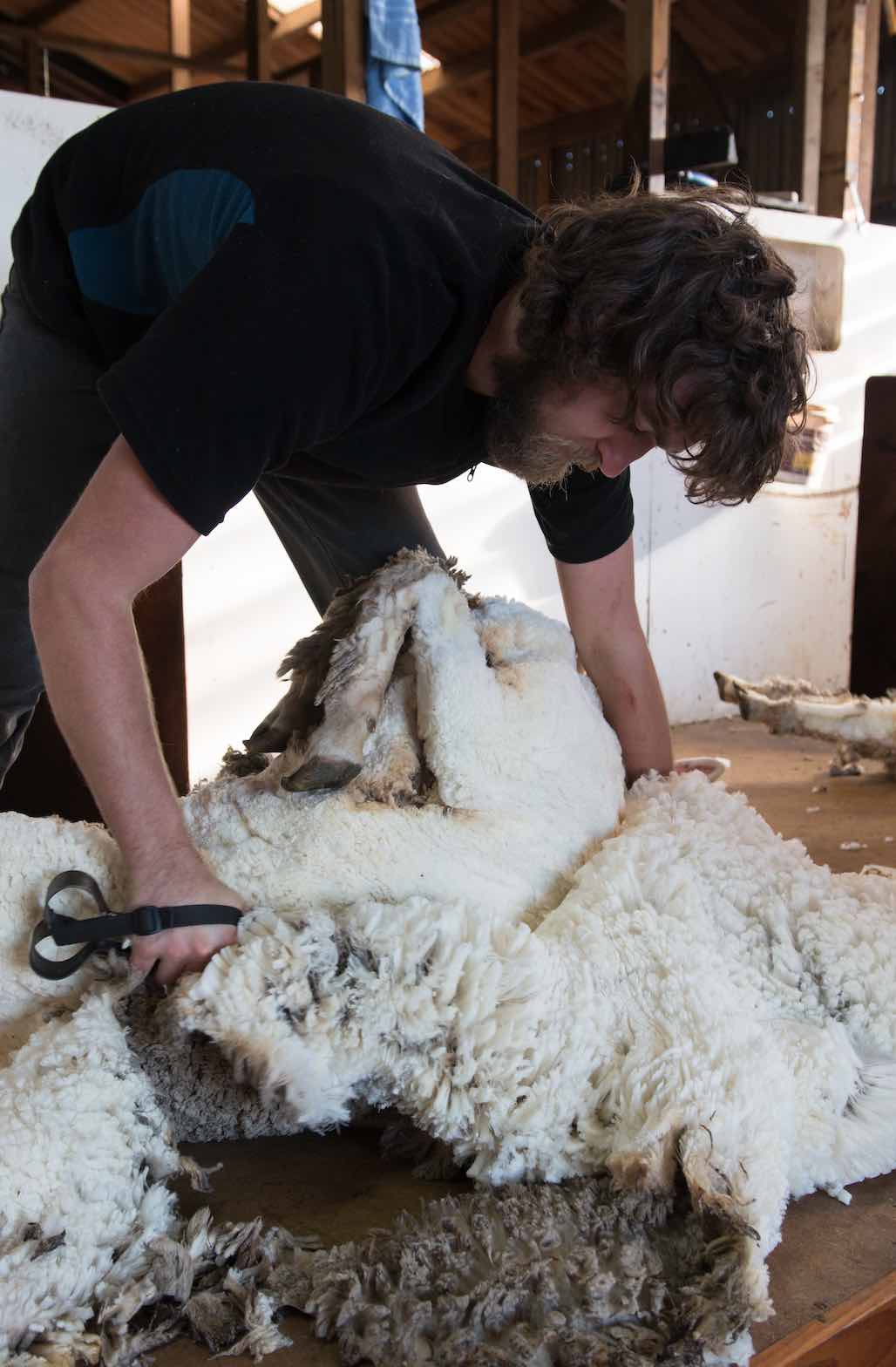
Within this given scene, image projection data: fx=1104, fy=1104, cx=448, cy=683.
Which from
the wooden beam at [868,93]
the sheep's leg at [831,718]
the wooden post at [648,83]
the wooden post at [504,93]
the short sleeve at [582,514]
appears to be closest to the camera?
the short sleeve at [582,514]

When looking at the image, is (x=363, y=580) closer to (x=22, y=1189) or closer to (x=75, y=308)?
(x=75, y=308)

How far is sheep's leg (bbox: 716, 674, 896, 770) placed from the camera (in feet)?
8.80

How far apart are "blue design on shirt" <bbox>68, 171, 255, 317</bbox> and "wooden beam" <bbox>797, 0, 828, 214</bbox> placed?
3441 millimetres

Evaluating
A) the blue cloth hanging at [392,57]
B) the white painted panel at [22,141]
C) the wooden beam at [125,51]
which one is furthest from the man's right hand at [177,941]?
the wooden beam at [125,51]

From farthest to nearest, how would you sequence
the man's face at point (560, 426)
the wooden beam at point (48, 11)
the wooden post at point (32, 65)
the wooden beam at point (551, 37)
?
the wooden beam at point (48, 11)
the wooden post at point (32, 65)
the wooden beam at point (551, 37)
the man's face at point (560, 426)

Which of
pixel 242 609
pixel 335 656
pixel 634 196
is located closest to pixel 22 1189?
pixel 335 656

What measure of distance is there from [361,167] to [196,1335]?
1121 mm

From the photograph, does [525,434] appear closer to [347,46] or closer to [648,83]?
[347,46]

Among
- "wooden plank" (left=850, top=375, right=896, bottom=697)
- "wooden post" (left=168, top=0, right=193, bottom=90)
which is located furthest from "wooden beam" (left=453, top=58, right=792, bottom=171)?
"wooden plank" (left=850, top=375, right=896, bottom=697)

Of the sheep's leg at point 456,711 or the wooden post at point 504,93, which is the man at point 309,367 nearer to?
the sheep's leg at point 456,711

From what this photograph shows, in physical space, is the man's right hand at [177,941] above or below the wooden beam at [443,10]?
below

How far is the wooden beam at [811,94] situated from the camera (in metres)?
4.06

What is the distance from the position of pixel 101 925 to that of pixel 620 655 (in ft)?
2.81

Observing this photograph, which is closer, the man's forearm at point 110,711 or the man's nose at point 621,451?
the man's forearm at point 110,711
